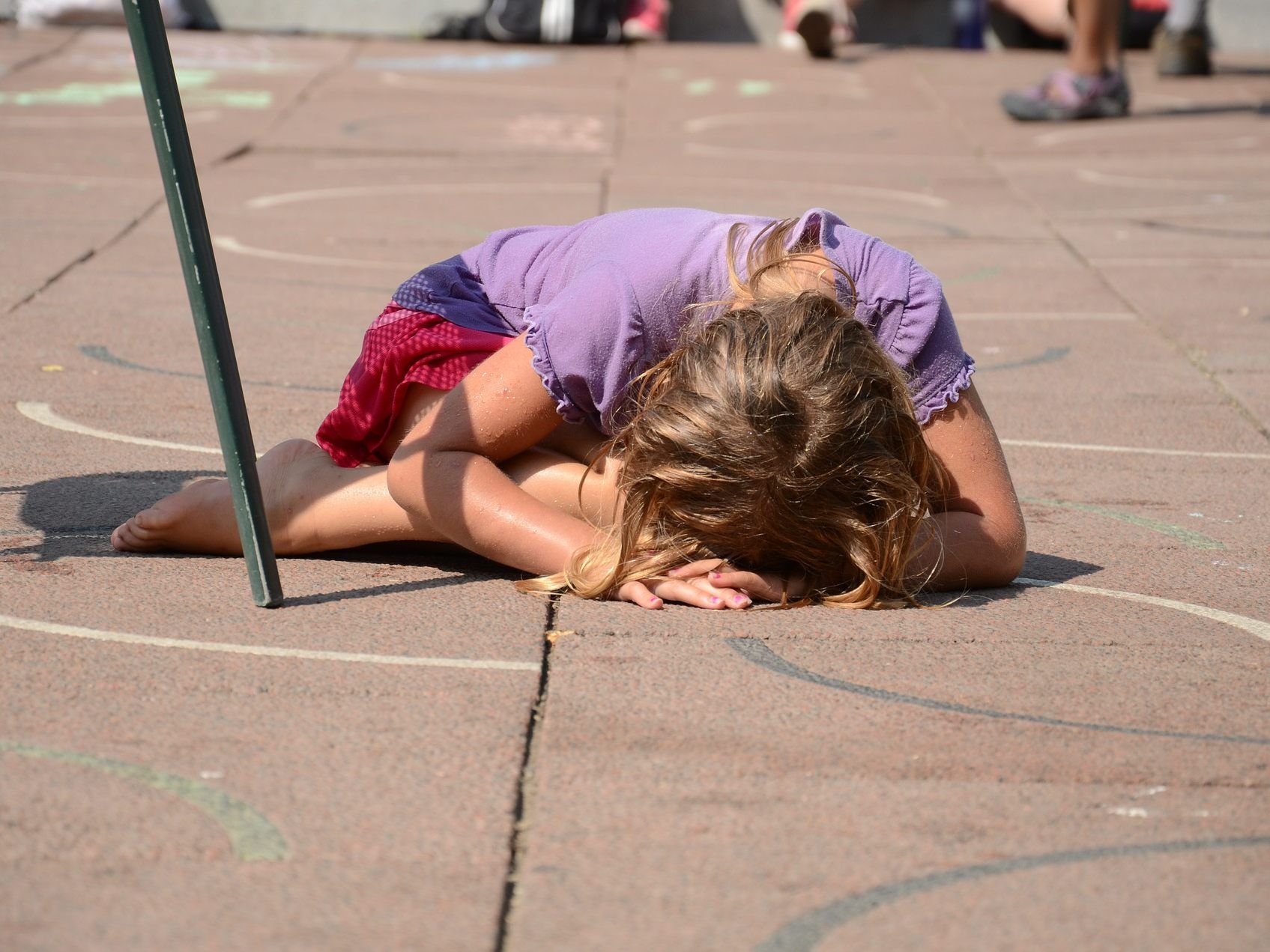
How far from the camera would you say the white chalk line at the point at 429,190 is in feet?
19.0

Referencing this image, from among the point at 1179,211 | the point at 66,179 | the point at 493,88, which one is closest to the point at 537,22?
the point at 493,88

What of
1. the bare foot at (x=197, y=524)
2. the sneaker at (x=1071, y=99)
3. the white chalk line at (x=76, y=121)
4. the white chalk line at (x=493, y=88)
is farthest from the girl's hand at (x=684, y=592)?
the white chalk line at (x=493, y=88)

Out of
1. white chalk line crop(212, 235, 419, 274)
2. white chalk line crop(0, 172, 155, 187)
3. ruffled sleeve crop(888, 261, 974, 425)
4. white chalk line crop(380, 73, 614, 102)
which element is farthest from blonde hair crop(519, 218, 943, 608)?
white chalk line crop(380, 73, 614, 102)

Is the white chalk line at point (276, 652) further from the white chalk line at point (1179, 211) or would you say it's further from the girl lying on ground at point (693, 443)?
the white chalk line at point (1179, 211)

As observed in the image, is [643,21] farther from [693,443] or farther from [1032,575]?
[693,443]

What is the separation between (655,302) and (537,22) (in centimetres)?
789

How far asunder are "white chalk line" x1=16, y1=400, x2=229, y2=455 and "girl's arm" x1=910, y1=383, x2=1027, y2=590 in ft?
4.71

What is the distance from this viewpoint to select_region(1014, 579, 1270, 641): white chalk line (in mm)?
2326

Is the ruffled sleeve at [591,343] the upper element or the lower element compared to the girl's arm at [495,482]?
upper

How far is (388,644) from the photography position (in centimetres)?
216

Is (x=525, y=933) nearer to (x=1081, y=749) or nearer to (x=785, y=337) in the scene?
(x=1081, y=749)

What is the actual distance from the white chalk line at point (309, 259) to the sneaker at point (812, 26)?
5481mm

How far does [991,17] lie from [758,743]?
9.38 metres

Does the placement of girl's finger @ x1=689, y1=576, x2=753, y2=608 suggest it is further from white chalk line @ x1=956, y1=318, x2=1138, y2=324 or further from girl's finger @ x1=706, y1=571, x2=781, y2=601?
white chalk line @ x1=956, y1=318, x2=1138, y2=324
